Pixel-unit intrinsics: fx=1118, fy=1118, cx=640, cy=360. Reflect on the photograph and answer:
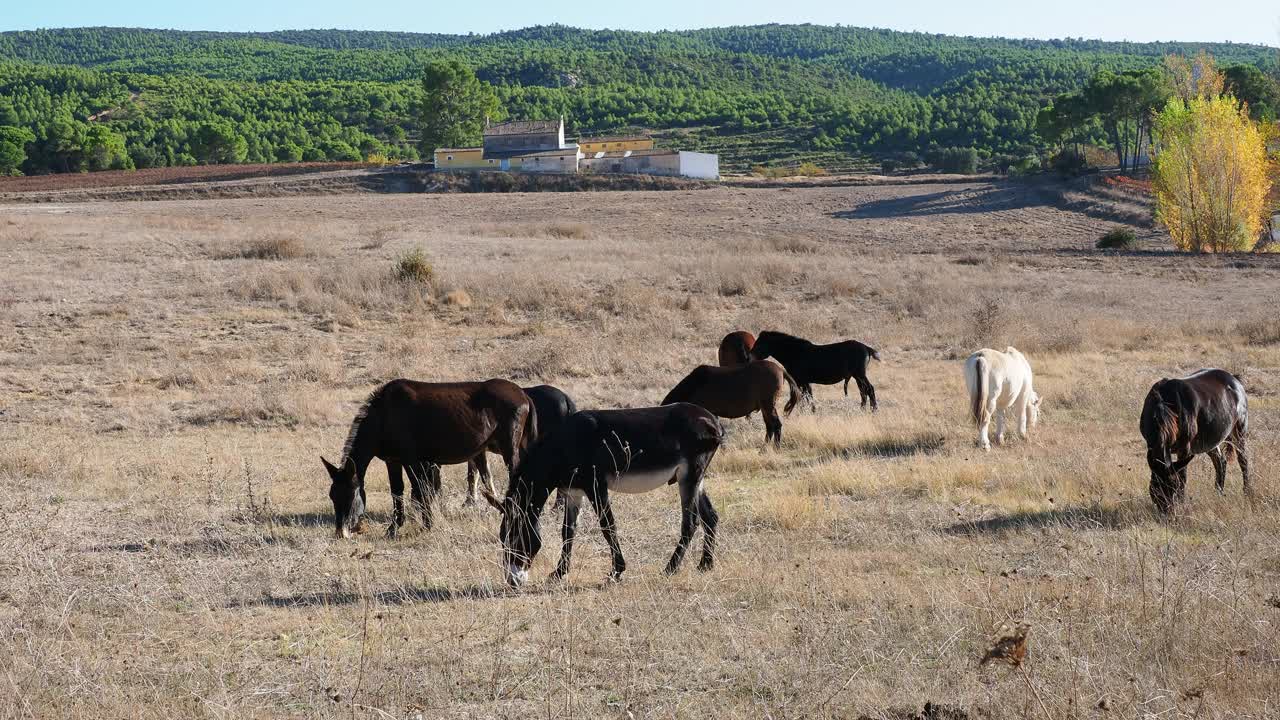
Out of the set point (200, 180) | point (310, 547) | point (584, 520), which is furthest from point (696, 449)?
point (200, 180)

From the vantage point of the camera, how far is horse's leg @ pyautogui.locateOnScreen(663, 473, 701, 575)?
7438 millimetres

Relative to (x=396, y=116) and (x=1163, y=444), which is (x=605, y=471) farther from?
(x=396, y=116)

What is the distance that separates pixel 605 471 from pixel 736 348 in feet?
28.9

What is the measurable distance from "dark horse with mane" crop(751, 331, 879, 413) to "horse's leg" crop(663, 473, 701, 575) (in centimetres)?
800

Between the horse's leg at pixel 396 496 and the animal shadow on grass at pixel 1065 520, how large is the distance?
14.2 ft

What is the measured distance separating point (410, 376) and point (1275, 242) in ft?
165

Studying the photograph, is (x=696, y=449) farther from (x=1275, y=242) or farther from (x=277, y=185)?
(x=277, y=185)

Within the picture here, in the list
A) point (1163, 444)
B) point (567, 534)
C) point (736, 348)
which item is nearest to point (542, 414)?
point (567, 534)

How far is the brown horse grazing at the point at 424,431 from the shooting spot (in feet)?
Answer: 29.9

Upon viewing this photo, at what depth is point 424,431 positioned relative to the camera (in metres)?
9.13

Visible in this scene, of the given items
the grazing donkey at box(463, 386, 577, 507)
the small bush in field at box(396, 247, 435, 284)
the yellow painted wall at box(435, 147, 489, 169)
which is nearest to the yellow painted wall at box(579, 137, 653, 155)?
the yellow painted wall at box(435, 147, 489, 169)

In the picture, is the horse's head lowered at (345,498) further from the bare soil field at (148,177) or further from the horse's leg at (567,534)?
the bare soil field at (148,177)

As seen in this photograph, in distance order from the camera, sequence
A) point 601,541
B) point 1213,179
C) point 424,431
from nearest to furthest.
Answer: point 601,541 < point 424,431 < point 1213,179

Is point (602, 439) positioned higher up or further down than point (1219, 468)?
higher up
